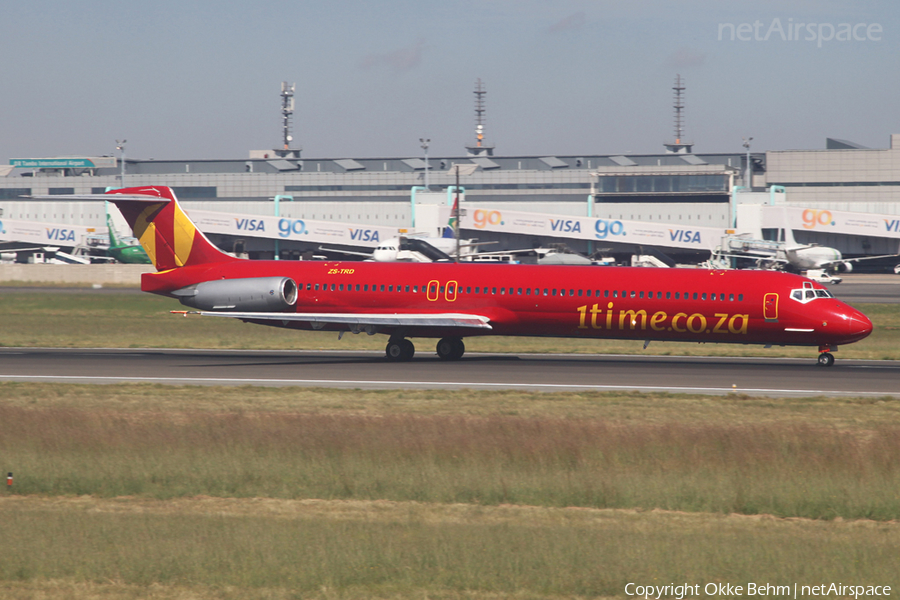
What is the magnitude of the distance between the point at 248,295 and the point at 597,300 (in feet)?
42.1

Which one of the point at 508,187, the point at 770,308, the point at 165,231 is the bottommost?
the point at 770,308

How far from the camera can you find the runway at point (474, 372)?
85.8 feet

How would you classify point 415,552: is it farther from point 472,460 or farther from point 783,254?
point 783,254

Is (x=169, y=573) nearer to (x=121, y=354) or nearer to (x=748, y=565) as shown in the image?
(x=748, y=565)

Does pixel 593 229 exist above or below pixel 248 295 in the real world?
above

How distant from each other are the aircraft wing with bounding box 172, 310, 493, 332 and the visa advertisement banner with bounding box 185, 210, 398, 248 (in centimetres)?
7841

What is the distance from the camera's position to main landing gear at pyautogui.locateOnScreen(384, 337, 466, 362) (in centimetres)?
3306

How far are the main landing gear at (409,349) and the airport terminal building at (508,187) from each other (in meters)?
63.4

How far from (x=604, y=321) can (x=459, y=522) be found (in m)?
19.3

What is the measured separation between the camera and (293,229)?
112 meters

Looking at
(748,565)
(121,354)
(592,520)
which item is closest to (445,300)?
(121,354)

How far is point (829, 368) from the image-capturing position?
30.3m

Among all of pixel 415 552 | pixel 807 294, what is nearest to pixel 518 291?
pixel 807 294

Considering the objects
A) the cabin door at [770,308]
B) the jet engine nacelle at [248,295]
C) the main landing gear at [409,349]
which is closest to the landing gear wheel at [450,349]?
the main landing gear at [409,349]
